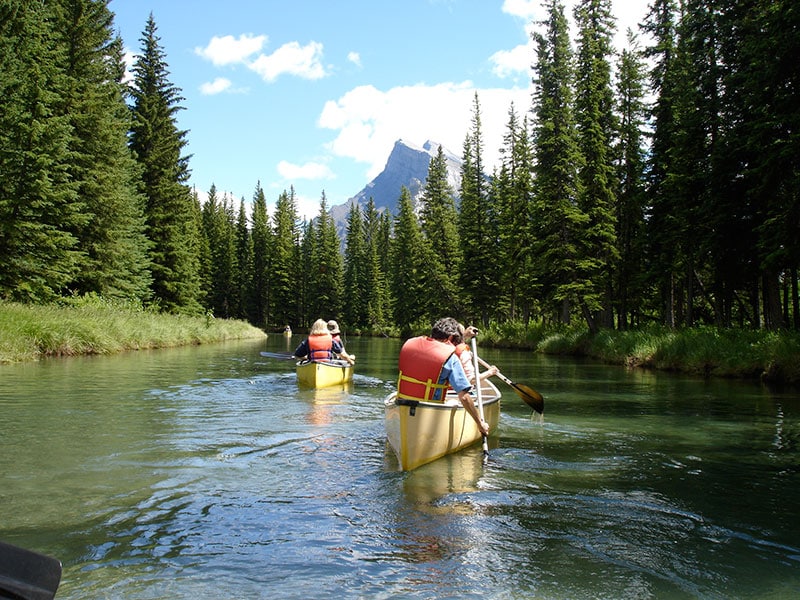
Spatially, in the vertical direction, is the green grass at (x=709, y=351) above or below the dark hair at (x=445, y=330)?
below

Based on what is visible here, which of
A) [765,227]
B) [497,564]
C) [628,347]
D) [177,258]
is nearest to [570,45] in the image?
[628,347]

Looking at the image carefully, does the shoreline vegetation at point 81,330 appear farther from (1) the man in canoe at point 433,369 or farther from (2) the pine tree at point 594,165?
(2) the pine tree at point 594,165

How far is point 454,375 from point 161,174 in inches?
1428

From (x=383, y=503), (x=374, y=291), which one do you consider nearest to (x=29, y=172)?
(x=383, y=503)

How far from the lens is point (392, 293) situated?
260 feet

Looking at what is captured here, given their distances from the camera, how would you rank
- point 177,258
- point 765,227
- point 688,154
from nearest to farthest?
point 765,227
point 688,154
point 177,258

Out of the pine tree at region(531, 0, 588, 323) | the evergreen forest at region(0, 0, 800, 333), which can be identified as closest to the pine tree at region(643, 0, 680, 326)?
the evergreen forest at region(0, 0, 800, 333)

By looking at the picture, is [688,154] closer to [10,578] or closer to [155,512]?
[155,512]

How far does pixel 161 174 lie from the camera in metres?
39.6

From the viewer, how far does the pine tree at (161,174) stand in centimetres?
3884

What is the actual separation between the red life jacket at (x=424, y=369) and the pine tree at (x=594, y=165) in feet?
82.5

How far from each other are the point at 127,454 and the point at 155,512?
2.63m

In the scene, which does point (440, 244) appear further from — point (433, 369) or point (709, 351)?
point (433, 369)

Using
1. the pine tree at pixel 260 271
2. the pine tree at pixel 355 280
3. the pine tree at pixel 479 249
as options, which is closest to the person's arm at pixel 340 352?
the pine tree at pixel 479 249
